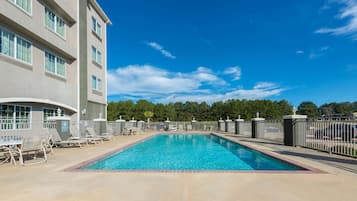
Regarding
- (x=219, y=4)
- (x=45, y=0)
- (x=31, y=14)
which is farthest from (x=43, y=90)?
(x=219, y=4)

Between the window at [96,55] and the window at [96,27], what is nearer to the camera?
the window at [96,55]

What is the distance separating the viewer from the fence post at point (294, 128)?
1138 cm

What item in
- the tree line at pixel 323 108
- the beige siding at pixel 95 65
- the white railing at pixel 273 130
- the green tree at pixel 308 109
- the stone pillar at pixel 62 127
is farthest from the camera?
the green tree at pixel 308 109

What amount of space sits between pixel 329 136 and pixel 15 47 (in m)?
13.6

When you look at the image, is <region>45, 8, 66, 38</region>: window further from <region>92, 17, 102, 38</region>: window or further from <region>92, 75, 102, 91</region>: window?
<region>92, 75, 102, 91</region>: window

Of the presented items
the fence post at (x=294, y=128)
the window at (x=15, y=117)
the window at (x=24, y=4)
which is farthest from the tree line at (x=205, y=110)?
the fence post at (x=294, y=128)

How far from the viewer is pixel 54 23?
15391 mm

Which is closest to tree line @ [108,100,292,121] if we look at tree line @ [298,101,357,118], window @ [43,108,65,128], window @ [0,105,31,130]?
tree line @ [298,101,357,118]

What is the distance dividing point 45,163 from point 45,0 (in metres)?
10.3

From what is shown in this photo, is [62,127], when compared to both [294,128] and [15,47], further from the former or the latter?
[294,128]

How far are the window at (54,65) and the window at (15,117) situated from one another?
312 cm

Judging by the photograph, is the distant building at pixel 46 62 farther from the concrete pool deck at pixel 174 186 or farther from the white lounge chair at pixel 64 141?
the concrete pool deck at pixel 174 186

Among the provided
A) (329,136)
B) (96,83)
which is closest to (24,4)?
(96,83)

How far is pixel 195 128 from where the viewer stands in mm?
32656
